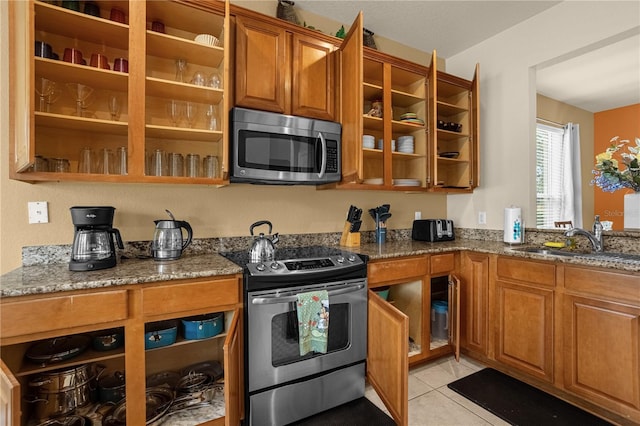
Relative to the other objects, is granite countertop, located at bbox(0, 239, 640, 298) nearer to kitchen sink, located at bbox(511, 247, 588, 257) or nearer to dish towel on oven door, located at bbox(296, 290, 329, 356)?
kitchen sink, located at bbox(511, 247, 588, 257)

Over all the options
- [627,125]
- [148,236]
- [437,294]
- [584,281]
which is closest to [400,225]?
[437,294]

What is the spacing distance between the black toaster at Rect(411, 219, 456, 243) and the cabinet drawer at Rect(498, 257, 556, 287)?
0.63 metres

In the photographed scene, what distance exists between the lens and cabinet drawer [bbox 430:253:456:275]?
2.35m

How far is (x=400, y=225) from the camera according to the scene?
2990 millimetres

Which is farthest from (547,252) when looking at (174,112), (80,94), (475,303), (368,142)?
(80,94)

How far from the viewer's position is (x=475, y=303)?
2375mm

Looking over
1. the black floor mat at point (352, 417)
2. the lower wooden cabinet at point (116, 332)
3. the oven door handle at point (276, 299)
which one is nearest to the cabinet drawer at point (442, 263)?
the oven door handle at point (276, 299)

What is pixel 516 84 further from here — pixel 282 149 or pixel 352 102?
pixel 282 149

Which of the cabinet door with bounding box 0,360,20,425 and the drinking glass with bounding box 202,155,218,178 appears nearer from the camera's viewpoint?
the cabinet door with bounding box 0,360,20,425

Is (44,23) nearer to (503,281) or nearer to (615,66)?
(503,281)

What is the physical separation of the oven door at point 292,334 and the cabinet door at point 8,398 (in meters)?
0.87

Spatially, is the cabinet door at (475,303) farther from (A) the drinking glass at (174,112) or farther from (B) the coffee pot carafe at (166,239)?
(A) the drinking glass at (174,112)


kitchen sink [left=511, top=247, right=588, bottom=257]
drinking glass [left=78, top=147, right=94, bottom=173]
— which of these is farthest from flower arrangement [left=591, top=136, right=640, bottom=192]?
drinking glass [left=78, top=147, right=94, bottom=173]

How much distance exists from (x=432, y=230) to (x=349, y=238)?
2.69 feet
